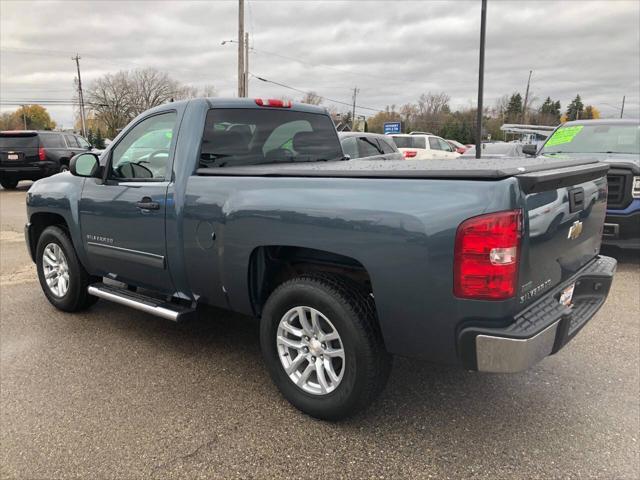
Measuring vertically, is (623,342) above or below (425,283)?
below

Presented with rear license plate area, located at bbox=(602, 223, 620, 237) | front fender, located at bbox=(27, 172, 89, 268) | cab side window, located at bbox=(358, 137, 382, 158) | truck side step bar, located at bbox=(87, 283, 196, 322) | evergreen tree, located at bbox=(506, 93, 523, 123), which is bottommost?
truck side step bar, located at bbox=(87, 283, 196, 322)

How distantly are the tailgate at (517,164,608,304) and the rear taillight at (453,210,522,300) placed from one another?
89 millimetres

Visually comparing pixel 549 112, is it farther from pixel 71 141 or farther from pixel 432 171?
pixel 432 171

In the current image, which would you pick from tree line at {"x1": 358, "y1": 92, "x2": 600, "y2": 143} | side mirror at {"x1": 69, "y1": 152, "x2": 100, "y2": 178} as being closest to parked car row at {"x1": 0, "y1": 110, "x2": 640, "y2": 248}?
side mirror at {"x1": 69, "y1": 152, "x2": 100, "y2": 178}

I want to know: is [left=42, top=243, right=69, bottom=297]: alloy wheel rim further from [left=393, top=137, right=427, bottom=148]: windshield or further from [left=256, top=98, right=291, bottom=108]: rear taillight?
[left=393, top=137, right=427, bottom=148]: windshield

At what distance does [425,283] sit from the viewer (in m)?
2.42

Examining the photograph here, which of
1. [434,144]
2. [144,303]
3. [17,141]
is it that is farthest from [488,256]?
[434,144]

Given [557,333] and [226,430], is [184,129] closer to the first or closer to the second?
[226,430]

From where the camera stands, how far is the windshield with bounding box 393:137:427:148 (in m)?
20.6

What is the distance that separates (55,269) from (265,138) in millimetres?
2505

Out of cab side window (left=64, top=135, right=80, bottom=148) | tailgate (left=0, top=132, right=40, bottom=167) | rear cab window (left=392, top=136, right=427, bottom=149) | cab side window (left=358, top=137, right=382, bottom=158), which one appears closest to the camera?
cab side window (left=358, top=137, right=382, bottom=158)

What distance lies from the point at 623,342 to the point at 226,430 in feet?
10.4

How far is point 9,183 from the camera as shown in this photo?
1647 centimetres

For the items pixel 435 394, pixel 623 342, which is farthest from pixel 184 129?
pixel 623 342
